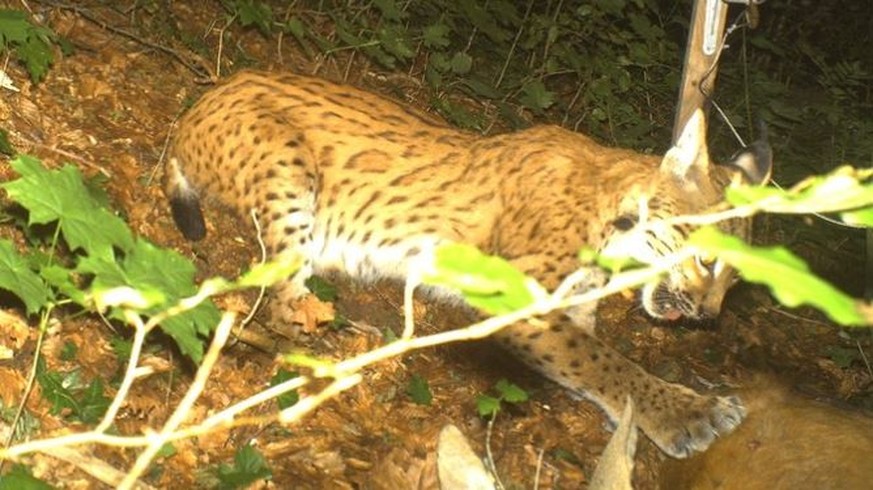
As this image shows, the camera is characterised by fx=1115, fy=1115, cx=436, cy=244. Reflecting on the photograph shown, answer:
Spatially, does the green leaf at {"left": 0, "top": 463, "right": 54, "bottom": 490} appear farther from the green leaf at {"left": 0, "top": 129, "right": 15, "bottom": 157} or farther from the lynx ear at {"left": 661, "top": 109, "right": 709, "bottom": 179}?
the lynx ear at {"left": 661, "top": 109, "right": 709, "bottom": 179}

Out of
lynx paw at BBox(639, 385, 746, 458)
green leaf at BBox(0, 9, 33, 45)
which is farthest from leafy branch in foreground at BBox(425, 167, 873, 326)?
green leaf at BBox(0, 9, 33, 45)

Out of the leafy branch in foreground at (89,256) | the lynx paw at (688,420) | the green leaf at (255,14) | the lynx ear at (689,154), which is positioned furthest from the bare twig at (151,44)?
the leafy branch in foreground at (89,256)

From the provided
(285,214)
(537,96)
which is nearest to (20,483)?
(285,214)

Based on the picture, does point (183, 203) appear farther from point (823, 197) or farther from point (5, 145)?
point (823, 197)

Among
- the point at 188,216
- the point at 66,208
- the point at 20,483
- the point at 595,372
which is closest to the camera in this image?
the point at 66,208

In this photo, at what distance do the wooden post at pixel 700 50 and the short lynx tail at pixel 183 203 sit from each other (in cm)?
282

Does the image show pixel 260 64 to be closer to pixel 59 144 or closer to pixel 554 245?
pixel 59 144

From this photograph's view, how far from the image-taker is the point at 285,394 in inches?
191

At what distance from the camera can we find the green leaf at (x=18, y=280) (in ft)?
10.3

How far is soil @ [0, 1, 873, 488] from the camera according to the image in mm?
4750

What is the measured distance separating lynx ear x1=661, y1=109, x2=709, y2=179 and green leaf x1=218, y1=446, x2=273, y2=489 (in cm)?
237

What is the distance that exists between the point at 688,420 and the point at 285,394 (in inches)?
74.7

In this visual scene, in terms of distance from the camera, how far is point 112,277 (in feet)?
7.98

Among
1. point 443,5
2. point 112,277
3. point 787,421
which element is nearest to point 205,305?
point 112,277
